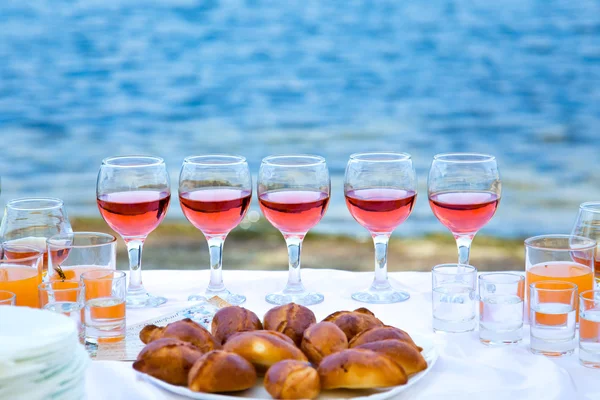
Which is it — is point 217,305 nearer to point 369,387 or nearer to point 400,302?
point 400,302

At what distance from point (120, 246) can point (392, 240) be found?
196 centimetres

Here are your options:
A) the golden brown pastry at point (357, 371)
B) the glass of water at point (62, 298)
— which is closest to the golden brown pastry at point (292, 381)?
the golden brown pastry at point (357, 371)

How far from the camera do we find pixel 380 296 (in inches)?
70.6

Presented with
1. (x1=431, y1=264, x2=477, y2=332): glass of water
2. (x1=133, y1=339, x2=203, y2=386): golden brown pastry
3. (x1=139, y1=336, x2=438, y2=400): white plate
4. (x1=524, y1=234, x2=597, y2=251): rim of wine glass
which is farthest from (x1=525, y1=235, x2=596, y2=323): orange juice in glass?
(x1=133, y1=339, x2=203, y2=386): golden brown pastry

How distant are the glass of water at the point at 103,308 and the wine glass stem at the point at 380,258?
537mm

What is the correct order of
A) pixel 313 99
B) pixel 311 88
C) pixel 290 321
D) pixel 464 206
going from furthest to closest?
pixel 311 88 → pixel 313 99 → pixel 464 206 → pixel 290 321

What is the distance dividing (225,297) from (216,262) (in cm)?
7

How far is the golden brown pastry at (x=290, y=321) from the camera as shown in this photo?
53.2 inches

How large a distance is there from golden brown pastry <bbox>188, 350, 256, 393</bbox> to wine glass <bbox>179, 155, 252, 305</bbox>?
56cm

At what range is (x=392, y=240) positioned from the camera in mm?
6754

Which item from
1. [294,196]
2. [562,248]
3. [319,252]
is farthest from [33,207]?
[319,252]

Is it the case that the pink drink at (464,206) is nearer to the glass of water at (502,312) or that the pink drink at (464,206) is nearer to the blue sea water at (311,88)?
the glass of water at (502,312)

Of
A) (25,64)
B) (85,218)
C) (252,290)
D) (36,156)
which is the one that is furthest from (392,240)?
(25,64)

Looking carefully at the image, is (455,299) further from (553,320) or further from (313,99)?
(313,99)
